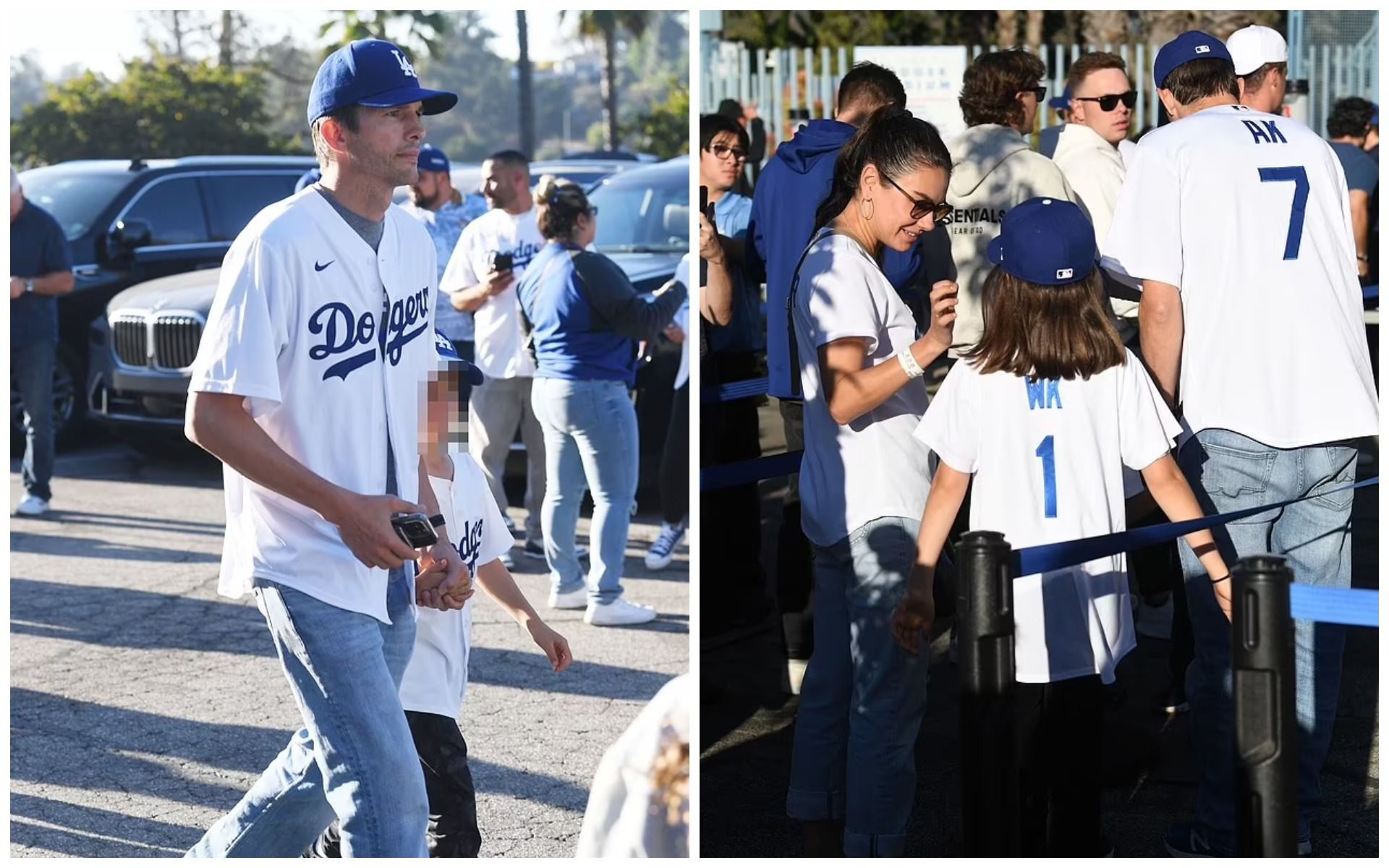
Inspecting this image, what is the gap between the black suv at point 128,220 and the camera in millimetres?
11914

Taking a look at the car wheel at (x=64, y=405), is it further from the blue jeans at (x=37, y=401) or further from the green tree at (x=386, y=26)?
the green tree at (x=386, y=26)

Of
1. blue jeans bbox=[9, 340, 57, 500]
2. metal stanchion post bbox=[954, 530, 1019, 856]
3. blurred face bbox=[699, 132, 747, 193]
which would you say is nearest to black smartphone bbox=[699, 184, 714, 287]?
blurred face bbox=[699, 132, 747, 193]

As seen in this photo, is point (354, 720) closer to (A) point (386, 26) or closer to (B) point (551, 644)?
(B) point (551, 644)

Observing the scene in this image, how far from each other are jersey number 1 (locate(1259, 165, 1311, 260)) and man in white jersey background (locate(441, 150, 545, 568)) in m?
4.31

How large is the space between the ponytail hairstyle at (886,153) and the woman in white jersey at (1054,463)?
0.75ft

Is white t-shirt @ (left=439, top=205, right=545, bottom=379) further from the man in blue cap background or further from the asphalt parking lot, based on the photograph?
the asphalt parking lot

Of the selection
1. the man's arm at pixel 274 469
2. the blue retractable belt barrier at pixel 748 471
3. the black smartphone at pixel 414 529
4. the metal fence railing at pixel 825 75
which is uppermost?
the metal fence railing at pixel 825 75

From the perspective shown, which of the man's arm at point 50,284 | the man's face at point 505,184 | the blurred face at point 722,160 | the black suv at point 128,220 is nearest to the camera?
the blurred face at point 722,160

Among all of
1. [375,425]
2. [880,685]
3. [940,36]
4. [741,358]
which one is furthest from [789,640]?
[940,36]

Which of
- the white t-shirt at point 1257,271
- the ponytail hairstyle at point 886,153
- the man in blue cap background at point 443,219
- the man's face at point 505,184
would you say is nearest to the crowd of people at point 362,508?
the ponytail hairstyle at point 886,153

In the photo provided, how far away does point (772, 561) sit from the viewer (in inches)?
302

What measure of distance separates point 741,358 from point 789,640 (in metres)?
1.20

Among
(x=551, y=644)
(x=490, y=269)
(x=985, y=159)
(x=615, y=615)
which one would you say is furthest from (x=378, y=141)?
(x=490, y=269)

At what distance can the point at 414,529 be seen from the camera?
320 centimetres
